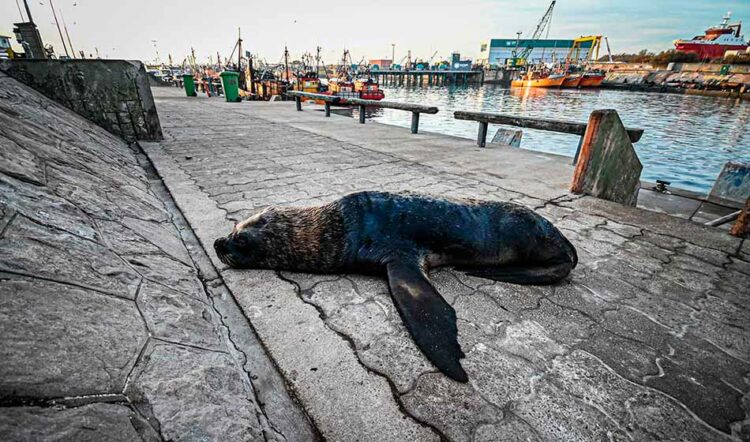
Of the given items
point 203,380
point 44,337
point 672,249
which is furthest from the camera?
point 672,249

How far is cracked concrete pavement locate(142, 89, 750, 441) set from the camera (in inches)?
55.4

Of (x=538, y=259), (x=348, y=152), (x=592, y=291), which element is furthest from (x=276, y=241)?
(x=348, y=152)

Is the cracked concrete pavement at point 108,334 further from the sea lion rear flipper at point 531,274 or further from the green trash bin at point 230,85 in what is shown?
the green trash bin at point 230,85

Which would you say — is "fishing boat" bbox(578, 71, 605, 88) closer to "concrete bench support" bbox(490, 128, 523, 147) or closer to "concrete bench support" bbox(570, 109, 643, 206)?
"concrete bench support" bbox(490, 128, 523, 147)

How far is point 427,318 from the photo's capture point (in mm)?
1826

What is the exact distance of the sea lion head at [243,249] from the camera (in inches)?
95.8

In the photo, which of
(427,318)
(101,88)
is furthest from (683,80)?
(101,88)

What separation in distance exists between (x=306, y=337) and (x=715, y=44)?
107532 millimetres

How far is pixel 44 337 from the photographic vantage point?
3.07ft

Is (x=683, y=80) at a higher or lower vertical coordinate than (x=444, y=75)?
lower

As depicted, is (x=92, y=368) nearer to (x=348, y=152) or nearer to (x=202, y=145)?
(x=348, y=152)

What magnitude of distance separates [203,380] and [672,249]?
12.7 feet

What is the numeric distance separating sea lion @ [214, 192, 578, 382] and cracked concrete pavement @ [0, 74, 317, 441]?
45cm

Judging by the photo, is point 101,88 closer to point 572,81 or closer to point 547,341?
point 547,341
